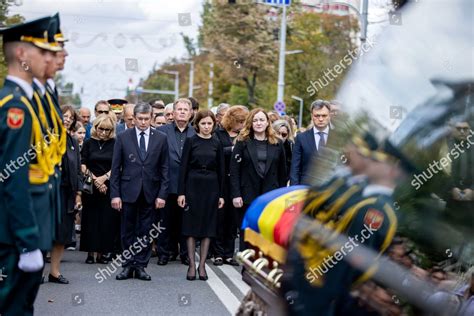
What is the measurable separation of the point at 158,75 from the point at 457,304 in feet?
350

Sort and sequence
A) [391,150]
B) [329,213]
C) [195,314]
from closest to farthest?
1. [391,150]
2. [329,213]
3. [195,314]

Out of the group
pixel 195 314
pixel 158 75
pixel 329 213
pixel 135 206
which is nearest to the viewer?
pixel 329 213

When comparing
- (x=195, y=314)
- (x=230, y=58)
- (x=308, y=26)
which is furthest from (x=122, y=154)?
(x=308, y=26)

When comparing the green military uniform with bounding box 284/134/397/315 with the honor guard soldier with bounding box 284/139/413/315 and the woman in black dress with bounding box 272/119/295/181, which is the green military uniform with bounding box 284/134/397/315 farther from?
the woman in black dress with bounding box 272/119/295/181

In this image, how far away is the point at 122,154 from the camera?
10.8 metres

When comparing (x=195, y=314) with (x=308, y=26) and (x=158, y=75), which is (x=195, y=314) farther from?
(x=158, y=75)

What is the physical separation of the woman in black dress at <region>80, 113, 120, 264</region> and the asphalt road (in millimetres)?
343

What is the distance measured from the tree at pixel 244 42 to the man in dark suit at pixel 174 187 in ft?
107

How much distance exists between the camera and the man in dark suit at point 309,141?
1099 centimetres

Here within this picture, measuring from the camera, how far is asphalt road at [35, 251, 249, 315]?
A: 865 cm

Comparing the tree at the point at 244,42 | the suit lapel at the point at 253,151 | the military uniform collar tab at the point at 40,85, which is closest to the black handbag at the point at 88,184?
the suit lapel at the point at 253,151

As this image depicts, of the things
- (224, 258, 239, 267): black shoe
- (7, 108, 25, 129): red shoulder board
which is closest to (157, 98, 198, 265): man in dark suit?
(224, 258, 239, 267): black shoe

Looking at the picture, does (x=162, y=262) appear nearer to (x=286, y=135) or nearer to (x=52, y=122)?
(x=286, y=135)

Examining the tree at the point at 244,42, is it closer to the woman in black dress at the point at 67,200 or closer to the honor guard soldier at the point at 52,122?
the woman in black dress at the point at 67,200
